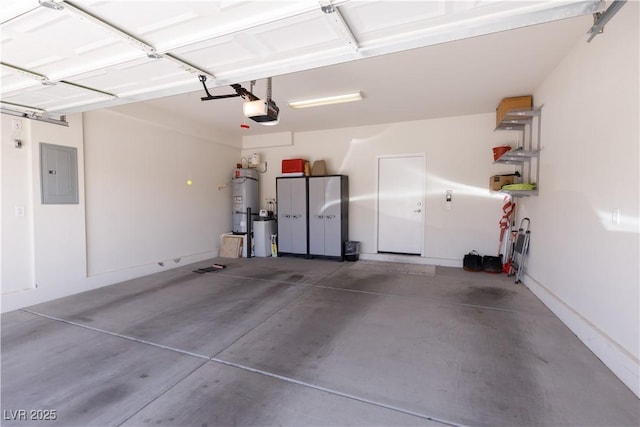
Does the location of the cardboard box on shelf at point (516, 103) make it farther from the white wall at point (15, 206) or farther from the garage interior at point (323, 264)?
the white wall at point (15, 206)

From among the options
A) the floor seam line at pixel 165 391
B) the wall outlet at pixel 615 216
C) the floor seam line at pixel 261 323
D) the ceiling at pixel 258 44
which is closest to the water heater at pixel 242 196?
the ceiling at pixel 258 44

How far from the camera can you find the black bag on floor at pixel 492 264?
194 inches

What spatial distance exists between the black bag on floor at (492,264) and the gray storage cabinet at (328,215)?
2.63m

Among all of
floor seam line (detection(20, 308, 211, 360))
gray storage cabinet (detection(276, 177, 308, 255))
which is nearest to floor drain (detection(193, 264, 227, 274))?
gray storage cabinet (detection(276, 177, 308, 255))

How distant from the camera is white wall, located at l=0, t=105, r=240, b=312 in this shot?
350 cm

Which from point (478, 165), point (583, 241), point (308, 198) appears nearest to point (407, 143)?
point (478, 165)

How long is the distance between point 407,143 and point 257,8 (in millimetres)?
4752

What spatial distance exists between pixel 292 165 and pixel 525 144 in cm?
434

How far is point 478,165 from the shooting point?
5340mm

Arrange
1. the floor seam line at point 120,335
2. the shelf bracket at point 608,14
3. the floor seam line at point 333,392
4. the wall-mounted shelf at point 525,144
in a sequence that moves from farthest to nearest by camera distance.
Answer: the wall-mounted shelf at point 525,144 → the floor seam line at point 120,335 → the floor seam line at point 333,392 → the shelf bracket at point 608,14

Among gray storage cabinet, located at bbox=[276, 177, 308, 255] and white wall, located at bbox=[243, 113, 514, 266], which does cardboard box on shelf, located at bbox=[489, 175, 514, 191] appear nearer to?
white wall, located at bbox=[243, 113, 514, 266]

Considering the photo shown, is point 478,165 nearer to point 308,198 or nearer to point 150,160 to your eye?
point 308,198

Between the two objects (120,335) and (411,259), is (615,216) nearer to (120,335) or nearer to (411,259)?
(411,259)

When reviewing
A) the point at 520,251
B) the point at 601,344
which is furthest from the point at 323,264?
the point at 601,344
